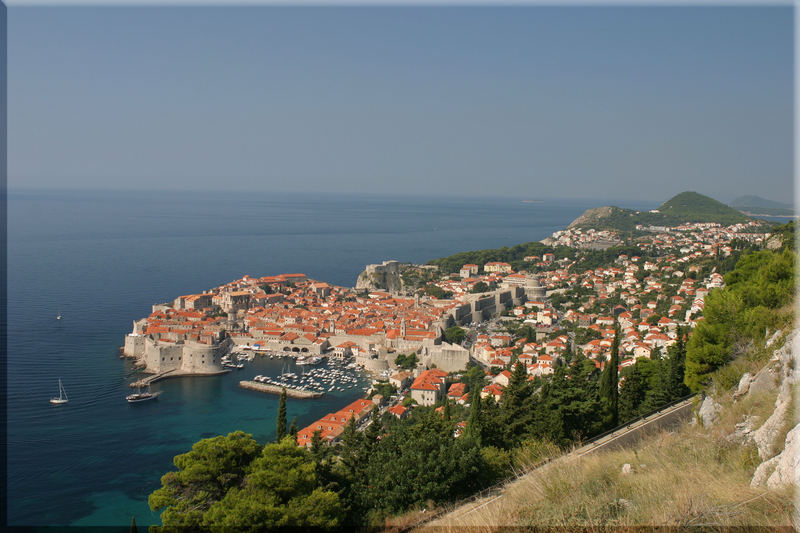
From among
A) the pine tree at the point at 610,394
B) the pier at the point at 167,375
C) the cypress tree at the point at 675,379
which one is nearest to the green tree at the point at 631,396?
the pine tree at the point at 610,394

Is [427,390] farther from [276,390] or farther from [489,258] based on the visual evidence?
[489,258]

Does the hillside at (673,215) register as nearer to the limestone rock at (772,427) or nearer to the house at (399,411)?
the house at (399,411)

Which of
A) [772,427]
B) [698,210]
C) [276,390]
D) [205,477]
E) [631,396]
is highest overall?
[698,210]

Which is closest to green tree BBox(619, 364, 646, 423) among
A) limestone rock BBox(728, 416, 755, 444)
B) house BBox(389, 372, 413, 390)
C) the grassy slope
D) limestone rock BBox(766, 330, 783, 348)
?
limestone rock BBox(766, 330, 783, 348)

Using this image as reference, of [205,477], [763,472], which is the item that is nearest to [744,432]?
[763,472]

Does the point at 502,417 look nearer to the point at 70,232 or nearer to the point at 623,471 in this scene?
the point at 623,471
